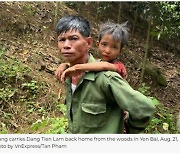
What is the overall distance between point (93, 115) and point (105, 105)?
0.05 metres

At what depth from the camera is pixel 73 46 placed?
3.06 feet

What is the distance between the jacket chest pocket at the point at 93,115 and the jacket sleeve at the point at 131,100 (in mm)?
64

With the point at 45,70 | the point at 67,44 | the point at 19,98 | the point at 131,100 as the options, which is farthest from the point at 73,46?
the point at 45,70

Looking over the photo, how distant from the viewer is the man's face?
0.94 meters

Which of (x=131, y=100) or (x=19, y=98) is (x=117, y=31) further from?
(x=19, y=98)

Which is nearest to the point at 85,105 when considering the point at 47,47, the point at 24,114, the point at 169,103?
the point at 24,114

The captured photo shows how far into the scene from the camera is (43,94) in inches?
117

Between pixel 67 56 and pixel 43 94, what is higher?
pixel 67 56

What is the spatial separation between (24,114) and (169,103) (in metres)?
2.20

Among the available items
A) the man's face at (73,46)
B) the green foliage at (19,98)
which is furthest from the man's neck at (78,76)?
the green foliage at (19,98)

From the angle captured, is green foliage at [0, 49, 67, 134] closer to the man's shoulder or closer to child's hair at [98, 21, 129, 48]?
child's hair at [98, 21, 129, 48]

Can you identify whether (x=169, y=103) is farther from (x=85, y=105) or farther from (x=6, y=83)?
(x=85, y=105)

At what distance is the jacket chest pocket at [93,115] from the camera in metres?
0.89

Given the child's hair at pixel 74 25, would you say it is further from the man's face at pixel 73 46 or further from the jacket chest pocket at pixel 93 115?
the jacket chest pocket at pixel 93 115
